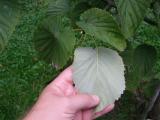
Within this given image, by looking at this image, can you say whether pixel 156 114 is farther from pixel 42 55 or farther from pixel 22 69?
pixel 22 69

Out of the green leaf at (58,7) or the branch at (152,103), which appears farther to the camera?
the branch at (152,103)

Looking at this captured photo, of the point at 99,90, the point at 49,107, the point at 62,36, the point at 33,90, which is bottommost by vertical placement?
the point at 33,90

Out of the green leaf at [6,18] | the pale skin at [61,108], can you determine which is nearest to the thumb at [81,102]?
the pale skin at [61,108]

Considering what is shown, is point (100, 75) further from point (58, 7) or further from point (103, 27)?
point (58, 7)

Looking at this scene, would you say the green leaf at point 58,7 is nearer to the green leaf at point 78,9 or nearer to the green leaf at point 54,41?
the green leaf at point 78,9

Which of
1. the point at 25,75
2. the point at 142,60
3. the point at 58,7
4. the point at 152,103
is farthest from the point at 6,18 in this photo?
the point at 25,75

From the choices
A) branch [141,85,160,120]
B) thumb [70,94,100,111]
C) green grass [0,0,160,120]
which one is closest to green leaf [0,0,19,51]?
thumb [70,94,100,111]

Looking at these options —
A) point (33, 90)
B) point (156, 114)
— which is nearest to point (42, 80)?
point (33, 90)
